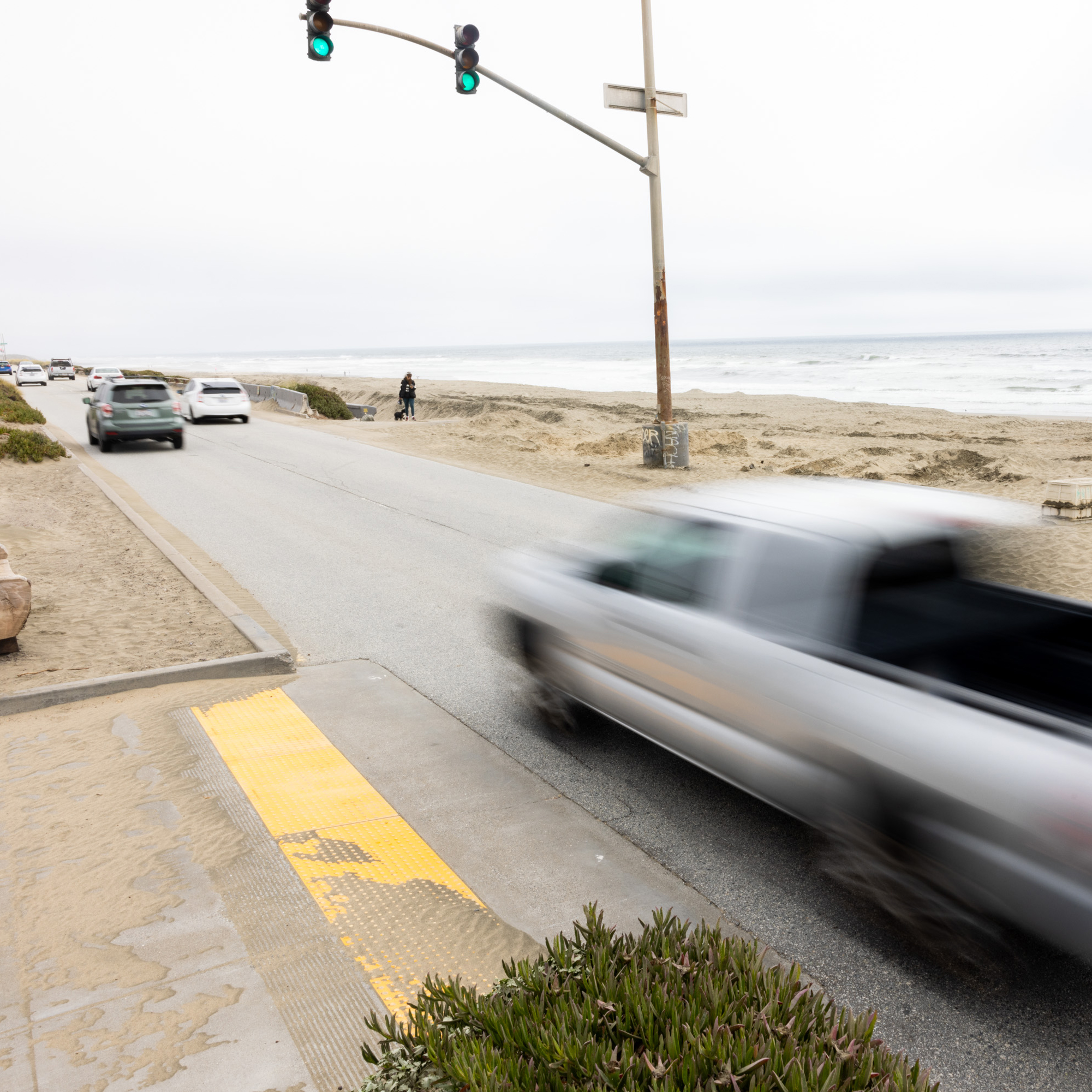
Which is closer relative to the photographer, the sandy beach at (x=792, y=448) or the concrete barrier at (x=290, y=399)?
the sandy beach at (x=792, y=448)

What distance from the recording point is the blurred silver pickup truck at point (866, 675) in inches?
110

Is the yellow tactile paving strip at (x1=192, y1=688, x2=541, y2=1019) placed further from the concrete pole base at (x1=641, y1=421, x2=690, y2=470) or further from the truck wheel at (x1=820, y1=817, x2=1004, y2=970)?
the concrete pole base at (x1=641, y1=421, x2=690, y2=470)

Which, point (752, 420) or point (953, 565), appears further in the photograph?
point (752, 420)

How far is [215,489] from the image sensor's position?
1551 centimetres

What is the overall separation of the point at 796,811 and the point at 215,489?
1382 centimetres

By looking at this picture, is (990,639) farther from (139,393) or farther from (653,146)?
(139,393)

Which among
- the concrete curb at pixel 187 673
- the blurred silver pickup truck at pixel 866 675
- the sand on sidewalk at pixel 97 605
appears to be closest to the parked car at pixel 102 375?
the sand on sidewalk at pixel 97 605

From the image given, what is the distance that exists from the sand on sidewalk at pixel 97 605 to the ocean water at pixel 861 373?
34.3 meters

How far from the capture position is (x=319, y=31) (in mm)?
10859

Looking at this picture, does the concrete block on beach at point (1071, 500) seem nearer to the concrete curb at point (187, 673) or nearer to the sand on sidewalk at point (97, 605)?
the concrete curb at point (187, 673)

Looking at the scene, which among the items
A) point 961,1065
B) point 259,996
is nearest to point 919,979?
point 961,1065

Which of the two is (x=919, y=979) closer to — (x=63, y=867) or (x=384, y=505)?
(x=63, y=867)

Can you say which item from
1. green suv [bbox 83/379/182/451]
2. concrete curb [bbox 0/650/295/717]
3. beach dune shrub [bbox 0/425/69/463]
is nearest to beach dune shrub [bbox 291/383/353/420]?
green suv [bbox 83/379/182/451]

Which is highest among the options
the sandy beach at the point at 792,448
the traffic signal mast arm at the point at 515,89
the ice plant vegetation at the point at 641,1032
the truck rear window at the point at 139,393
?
the traffic signal mast arm at the point at 515,89
